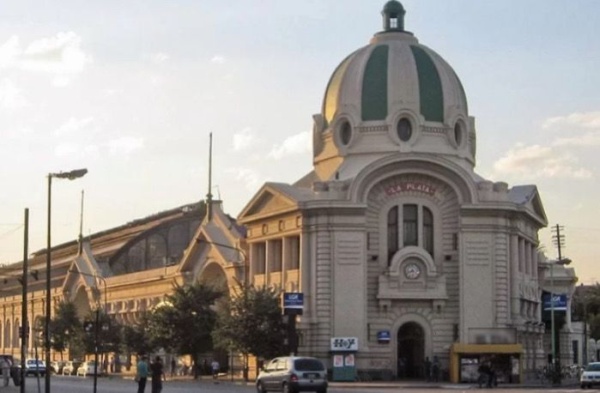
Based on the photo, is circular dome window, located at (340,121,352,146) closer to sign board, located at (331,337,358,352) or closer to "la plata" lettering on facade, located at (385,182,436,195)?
"la plata" lettering on facade, located at (385,182,436,195)

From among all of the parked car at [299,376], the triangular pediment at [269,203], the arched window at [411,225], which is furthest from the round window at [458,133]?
the parked car at [299,376]

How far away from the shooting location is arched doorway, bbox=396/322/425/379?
9088 centimetres

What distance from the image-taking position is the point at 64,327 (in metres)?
134

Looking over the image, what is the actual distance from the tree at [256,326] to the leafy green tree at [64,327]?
1728 inches

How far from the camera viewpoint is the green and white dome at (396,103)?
9412 centimetres

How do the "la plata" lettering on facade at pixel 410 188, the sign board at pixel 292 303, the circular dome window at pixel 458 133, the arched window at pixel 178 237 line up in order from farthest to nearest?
1. the arched window at pixel 178 237
2. the circular dome window at pixel 458 133
3. the "la plata" lettering on facade at pixel 410 188
4. the sign board at pixel 292 303

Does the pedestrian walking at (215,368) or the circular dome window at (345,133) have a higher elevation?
the circular dome window at (345,133)

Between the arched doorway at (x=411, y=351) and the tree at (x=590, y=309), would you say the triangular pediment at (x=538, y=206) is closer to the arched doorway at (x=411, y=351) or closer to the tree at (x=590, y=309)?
the arched doorway at (x=411, y=351)

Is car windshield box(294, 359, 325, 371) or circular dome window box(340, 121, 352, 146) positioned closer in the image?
car windshield box(294, 359, 325, 371)

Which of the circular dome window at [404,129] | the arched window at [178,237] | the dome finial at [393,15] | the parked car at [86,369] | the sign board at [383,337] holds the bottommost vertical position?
the parked car at [86,369]

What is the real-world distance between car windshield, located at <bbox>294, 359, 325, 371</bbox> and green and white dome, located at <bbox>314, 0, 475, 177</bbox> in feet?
120

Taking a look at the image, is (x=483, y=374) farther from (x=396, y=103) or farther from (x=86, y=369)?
(x=86, y=369)

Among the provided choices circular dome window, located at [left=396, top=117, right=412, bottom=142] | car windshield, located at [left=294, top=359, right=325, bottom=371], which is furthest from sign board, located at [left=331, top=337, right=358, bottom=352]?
car windshield, located at [left=294, top=359, right=325, bottom=371]

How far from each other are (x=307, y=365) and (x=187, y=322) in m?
41.6
